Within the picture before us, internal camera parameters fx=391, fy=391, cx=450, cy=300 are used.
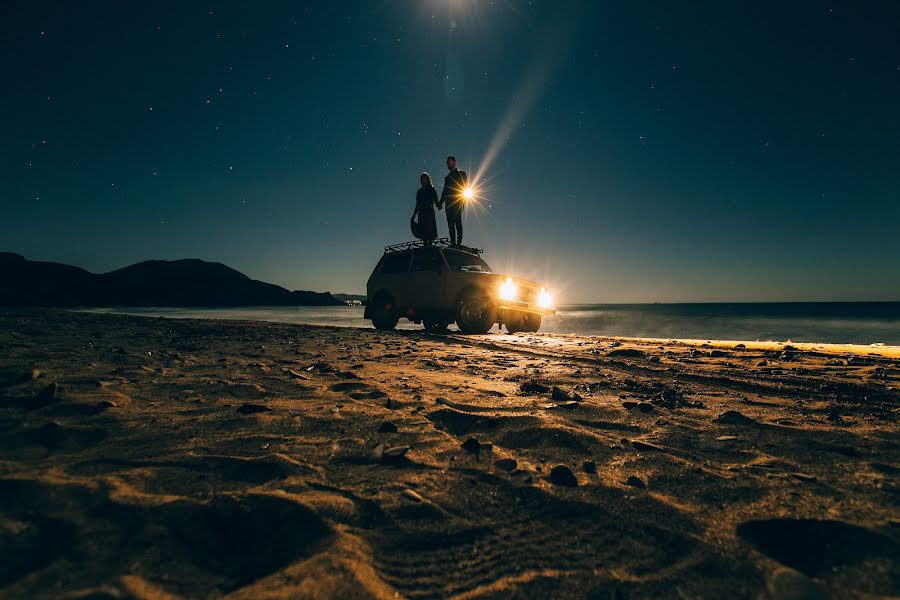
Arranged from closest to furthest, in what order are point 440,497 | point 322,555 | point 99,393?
point 322,555 → point 440,497 → point 99,393

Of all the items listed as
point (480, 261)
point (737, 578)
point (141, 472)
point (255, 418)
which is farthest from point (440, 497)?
point (480, 261)

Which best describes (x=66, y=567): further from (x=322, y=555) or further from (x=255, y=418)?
(x=255, y=418)

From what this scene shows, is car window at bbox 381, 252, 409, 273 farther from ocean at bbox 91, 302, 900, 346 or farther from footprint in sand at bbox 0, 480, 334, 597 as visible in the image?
footprint in sand at bbox 0, 480, 334, 597

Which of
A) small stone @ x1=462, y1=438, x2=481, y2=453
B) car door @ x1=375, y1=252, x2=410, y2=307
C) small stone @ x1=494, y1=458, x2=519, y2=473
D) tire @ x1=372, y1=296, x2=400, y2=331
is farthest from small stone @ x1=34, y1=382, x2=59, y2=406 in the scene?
tire @ x1=372, y1=296, x2=400, y2=331

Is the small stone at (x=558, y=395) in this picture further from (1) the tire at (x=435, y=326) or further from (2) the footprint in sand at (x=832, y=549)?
(1) the tire at (x=435, y=326)

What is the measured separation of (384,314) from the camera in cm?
1170

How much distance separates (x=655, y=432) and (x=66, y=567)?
9.36 ft

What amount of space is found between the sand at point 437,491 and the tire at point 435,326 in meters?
7.19

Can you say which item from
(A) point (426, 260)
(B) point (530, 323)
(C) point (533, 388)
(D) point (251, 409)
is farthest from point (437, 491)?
(B) point (530, 323)

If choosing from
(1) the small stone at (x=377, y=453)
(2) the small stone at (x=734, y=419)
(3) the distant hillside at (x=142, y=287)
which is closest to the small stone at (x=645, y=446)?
(2) the small stone at (x=734, y=419)

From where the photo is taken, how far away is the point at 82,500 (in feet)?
5.04

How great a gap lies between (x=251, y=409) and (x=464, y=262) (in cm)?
832

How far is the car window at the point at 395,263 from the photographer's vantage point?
1121 cm

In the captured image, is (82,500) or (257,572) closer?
(257,572)
